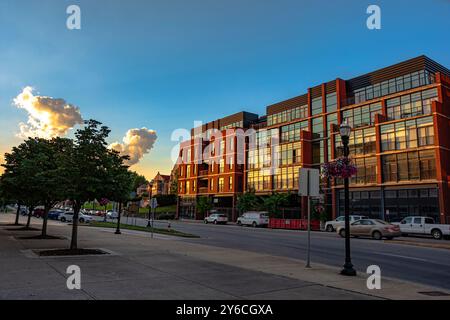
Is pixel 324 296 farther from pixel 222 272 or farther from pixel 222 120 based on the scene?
pixel 222 120

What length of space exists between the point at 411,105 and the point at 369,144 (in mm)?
6767

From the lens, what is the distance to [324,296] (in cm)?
740

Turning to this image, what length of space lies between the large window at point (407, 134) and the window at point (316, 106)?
38.0 ft

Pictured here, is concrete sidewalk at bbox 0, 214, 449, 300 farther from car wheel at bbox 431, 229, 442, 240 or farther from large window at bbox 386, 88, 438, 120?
large window at bbox 386, 88, 438, 120

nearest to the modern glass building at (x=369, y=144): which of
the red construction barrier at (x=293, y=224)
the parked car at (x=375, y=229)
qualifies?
the red construction barrier at (x=293, y=224)

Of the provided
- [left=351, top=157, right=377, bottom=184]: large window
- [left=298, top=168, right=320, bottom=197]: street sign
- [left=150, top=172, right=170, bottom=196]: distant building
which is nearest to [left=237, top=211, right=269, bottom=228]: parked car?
[left=351, top=157, right=377, bottom=184]: large window

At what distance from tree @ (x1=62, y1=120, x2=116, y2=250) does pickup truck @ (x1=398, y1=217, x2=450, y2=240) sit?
2576 centimetres

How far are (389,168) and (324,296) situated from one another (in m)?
41.1

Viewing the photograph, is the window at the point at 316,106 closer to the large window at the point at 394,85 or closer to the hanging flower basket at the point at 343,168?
the large window at the point at 394,85

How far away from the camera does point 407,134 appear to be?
141ft

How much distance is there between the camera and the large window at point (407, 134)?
41062mm

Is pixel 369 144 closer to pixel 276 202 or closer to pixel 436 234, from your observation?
pixel 276 202

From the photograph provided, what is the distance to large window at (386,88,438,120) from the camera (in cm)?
4162

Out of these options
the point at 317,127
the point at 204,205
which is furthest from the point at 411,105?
the point at 204,205
